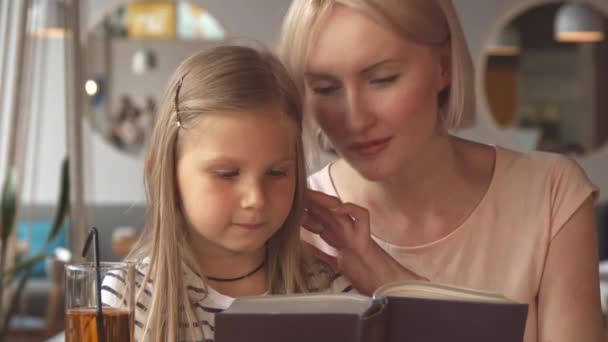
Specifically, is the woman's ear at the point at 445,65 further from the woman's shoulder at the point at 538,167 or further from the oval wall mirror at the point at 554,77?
the oval wall mirror at the point at 554,77

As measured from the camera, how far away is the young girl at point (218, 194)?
53.1 inches

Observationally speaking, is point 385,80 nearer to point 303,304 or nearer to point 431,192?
point 431,192

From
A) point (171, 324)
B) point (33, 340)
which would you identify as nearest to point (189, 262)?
point (171, 324)

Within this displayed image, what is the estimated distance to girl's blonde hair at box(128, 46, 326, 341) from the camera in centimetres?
139

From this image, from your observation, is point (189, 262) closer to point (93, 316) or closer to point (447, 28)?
point (93, 316)

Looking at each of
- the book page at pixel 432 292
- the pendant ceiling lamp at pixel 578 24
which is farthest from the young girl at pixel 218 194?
the pendant ceiling lamp at pixel 578 24

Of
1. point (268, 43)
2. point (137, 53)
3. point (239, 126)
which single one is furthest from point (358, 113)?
point (137, 53)

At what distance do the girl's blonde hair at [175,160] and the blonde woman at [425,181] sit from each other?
3.9 inches

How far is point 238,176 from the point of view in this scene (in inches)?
52.9

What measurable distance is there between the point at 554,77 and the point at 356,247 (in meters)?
6.18

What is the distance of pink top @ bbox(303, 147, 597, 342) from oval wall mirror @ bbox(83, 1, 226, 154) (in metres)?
5.55

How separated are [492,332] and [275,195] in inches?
15.9

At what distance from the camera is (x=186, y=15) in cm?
727

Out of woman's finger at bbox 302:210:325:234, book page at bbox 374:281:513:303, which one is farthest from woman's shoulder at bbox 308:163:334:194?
book page at bbox 374:281:513:303
